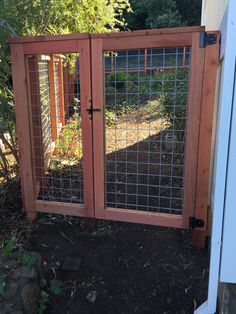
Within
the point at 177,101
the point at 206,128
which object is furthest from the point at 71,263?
the point at 177,101

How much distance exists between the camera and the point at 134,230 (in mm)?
2924

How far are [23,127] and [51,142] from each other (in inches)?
45.1

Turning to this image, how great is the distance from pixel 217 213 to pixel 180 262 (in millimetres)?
968

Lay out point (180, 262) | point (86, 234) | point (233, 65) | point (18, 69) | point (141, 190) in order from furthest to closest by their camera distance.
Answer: point (141, 190)
point (86, 234)
point (18, 69)
point (180, 262)
point (233, 65)

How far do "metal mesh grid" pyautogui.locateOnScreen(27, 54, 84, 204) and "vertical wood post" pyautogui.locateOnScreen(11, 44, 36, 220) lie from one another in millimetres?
85

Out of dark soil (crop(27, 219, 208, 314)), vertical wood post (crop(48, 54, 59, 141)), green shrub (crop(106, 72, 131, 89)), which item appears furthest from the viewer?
vertical wood post (crop(48, 54, 59, 141))

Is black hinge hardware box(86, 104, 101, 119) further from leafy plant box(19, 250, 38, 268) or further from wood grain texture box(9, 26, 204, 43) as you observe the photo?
leafy plant box(19, 250, 38, 268)

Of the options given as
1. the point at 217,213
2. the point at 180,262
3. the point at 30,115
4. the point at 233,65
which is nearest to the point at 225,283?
the point at 217,213

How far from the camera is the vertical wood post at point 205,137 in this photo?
2245 mm

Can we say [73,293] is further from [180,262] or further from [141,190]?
[141,190]

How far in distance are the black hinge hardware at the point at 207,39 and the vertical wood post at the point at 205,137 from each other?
0.02 metres

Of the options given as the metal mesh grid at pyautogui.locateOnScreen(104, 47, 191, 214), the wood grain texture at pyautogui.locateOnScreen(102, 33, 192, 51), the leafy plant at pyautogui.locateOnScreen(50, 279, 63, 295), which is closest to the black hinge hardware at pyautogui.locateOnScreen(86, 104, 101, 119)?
the metal mesh grid at pyautogui.locateOnScreen(104, 47, 191, 214)

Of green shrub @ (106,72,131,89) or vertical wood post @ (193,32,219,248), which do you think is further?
green shrub @ (106,72,131,89)

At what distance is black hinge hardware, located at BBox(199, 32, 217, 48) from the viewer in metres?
2.21
